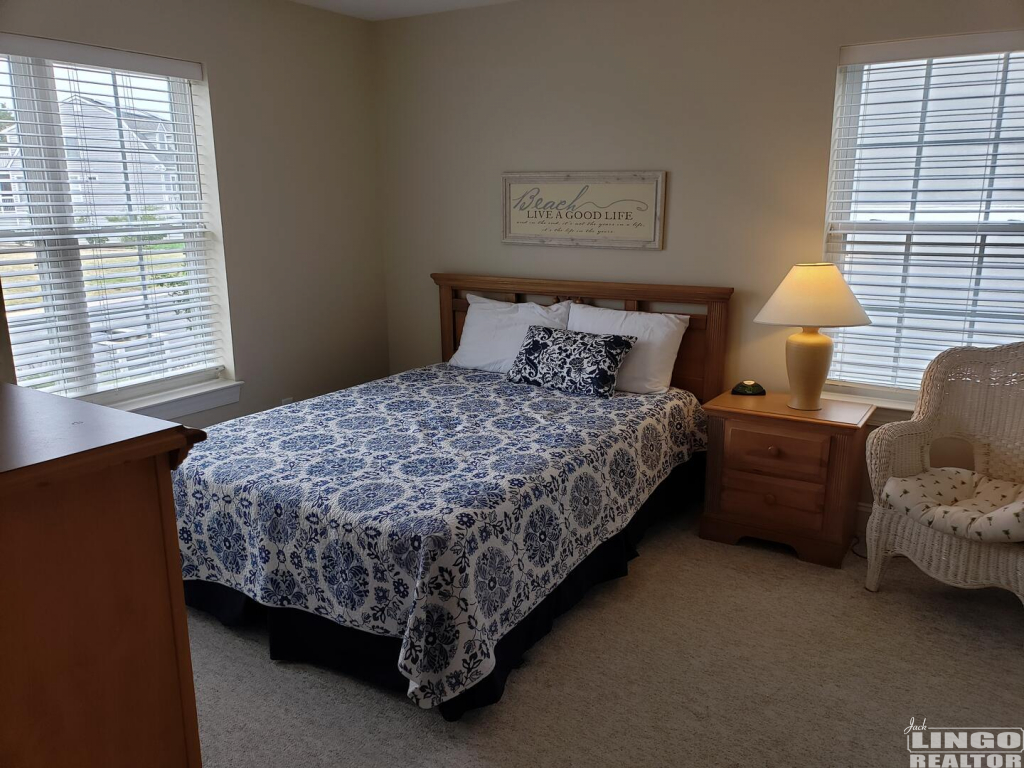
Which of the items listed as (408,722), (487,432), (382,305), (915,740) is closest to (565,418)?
(487,432)

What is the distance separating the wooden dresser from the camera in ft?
3.20

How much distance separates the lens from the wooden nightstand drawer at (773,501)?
3.21m

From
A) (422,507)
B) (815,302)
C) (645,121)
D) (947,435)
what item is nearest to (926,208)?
(815,302)

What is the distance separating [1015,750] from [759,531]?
1297mm

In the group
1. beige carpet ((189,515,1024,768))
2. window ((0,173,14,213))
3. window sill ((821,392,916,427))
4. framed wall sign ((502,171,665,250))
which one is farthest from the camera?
framed wall sign ((502,171,665,250))

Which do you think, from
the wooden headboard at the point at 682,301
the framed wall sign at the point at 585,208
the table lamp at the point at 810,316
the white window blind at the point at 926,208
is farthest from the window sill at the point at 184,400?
the white window blind at the point at 926,208

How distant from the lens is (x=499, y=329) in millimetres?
4062

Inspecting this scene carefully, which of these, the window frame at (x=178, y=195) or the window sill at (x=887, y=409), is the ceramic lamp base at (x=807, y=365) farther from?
the window frame at (x=178, y=195)

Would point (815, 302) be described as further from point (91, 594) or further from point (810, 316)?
point (91, 594)

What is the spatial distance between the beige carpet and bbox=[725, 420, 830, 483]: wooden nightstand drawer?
0.45 m

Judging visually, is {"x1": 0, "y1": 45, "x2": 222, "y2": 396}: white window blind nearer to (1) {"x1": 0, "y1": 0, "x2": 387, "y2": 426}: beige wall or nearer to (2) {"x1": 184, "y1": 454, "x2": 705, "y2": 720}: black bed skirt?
(1) {"x1": 0, "y1": 0, "x2": 387, "y2": 426}: beige wall

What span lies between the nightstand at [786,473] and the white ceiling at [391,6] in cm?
242

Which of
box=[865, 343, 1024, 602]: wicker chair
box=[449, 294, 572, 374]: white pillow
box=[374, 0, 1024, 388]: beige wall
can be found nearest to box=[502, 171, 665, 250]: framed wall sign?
box=[374, 0, 1024, 388]: beige wall

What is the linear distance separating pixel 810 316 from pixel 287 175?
8.74 feet
